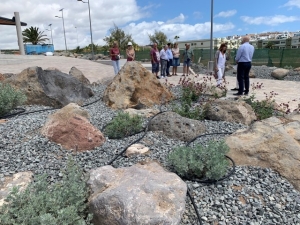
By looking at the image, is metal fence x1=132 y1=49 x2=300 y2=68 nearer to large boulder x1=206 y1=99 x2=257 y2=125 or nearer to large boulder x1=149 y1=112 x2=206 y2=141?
large boulder x1=206 y1=99 x2=257 y2=125

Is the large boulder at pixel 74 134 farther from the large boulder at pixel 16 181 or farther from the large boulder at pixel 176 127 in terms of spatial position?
the large boulder at pixel 176 127

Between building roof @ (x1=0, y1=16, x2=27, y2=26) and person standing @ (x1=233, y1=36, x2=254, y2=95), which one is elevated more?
building roof @ (x1=0, y1=16, x2=27, y2=26)

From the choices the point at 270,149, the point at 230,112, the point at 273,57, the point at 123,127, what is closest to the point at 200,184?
the point at 270,149

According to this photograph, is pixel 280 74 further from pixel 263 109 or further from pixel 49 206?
pixel 49 206

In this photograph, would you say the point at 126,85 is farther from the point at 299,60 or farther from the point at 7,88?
the point at 299,60

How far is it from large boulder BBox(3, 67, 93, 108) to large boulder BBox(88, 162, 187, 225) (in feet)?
15.5

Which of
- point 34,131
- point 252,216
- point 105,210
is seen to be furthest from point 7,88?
point 252,216

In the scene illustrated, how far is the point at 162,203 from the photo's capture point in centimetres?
229

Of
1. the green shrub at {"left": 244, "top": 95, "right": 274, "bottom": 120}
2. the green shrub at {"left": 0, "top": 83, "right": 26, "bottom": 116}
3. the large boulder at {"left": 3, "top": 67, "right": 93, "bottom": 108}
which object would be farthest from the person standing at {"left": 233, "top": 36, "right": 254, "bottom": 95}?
the green shrub at {"left": 0, "top": 83, "right": 26, "bottom": 116}

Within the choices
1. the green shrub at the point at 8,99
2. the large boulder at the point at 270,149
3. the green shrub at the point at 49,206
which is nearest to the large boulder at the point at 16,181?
the green shrub at the point at 49,206

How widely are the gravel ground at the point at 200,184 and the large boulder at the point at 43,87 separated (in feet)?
7.46

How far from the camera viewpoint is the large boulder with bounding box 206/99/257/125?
514 centimetres

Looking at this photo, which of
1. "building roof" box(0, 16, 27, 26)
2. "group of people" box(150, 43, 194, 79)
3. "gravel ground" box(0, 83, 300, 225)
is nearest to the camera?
"gravel ground" box(0, 83, 300, 225)

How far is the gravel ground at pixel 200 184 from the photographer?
2607 mm
